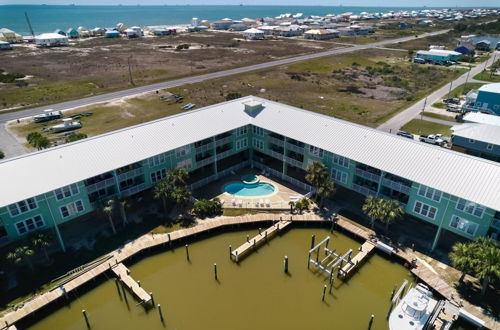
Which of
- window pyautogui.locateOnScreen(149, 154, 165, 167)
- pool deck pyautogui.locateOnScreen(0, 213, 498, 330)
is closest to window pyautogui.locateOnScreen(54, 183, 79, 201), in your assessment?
pool deck pyautogui.locateOnScreen(0, 213, 498, 330)

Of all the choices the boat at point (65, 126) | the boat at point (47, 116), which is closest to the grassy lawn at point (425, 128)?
the boat at point (65, 126)

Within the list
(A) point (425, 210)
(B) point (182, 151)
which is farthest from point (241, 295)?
(A) point (425, 210)

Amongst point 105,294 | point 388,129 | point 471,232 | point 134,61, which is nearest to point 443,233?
point 471,232

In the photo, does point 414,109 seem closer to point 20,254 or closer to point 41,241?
point 41,241

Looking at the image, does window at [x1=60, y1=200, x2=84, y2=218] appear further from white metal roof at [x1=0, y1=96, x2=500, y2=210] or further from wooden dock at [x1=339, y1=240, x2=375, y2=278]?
wooden dock at [x1=339, y1=240, x2=375, y2=278]

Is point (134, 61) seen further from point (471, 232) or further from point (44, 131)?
point (471, 232)
